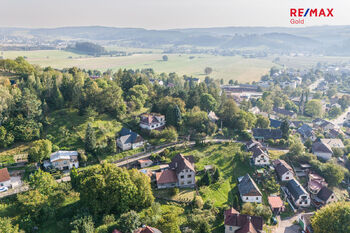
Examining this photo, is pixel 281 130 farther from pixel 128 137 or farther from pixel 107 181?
pixel 107 181

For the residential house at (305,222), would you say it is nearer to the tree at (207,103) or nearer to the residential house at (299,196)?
the residential house at (299,196)

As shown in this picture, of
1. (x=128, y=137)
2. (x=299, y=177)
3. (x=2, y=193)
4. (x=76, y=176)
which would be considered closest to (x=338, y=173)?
(x=299, y=177)

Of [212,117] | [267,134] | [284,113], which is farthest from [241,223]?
[284,113]

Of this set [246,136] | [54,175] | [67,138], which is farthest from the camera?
[246,136]

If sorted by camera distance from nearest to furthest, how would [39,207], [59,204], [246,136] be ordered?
[39,207] → [59,204] → [246,136]

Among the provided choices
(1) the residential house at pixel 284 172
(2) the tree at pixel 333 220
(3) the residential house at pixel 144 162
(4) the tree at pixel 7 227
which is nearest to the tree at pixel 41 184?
(4) the tree at pixel 7 227

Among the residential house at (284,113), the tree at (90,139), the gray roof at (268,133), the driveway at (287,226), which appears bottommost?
the driveway at (287,226)

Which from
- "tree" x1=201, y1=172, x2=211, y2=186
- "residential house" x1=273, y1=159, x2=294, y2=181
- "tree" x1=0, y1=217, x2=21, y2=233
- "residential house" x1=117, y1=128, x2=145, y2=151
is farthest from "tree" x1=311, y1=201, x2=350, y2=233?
"tree" x1=0, y1=217, x2=21, y2=233
